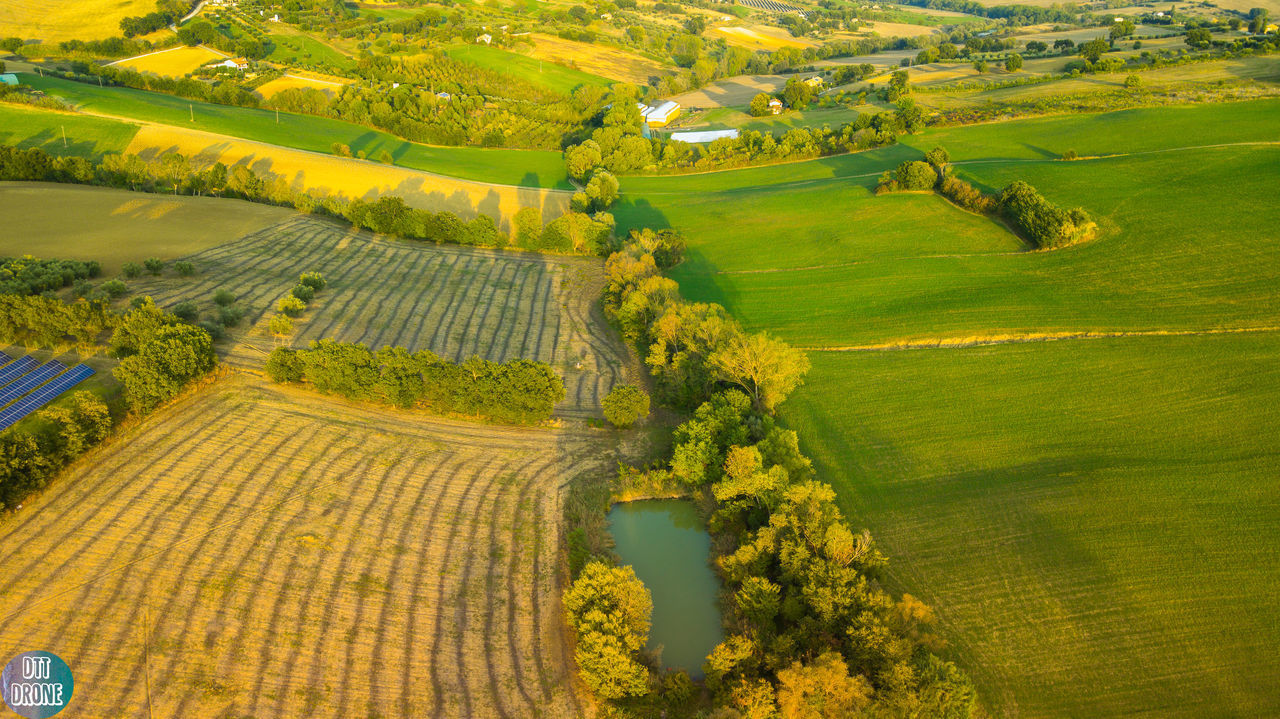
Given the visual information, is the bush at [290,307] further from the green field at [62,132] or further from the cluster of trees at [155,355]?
the green field at [62,132]

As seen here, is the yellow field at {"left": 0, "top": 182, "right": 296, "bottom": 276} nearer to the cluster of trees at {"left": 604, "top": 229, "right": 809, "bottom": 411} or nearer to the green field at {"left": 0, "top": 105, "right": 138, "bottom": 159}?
the green field at {"left": 0, "top": 105, "right": 138, "bottom": 159}

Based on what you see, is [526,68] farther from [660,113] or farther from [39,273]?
[39,273]

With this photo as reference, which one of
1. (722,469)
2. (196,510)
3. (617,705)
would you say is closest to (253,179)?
(196,510)

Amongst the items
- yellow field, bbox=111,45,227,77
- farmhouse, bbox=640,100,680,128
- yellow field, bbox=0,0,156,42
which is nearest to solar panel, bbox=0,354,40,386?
yellow field, bbox=111,45,227,77

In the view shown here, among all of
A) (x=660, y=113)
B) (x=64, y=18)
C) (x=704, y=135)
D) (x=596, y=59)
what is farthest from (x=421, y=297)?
(x=64, y=18)

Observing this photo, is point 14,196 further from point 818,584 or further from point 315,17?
point 315,17
